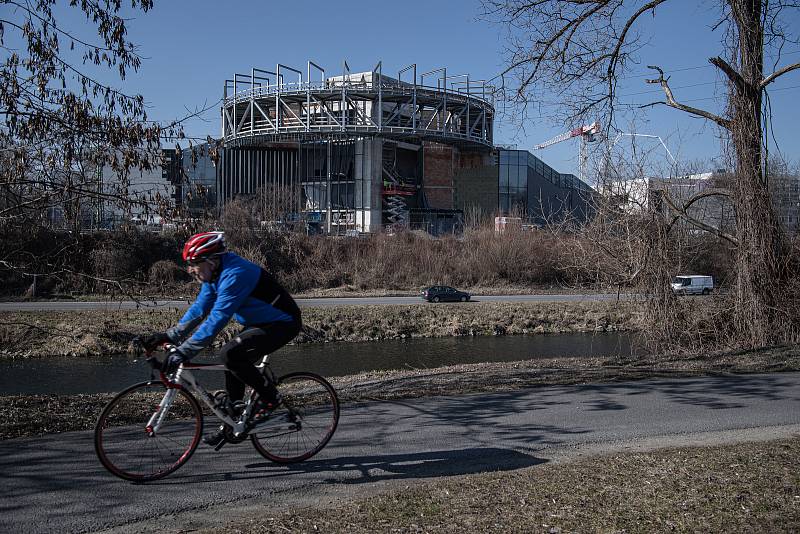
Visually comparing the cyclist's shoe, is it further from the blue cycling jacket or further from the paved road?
the paved road

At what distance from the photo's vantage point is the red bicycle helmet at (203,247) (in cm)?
544

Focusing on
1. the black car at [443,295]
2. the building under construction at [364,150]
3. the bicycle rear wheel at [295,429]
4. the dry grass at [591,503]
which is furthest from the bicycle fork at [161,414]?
the building under construction at [364,150]

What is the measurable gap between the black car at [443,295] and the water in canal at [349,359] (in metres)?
8.28

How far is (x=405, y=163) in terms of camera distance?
8112 centimetres

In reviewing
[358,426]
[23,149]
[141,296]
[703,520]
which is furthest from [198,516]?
[23,149]

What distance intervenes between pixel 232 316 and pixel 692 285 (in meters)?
15.5

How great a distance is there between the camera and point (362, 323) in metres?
32.1

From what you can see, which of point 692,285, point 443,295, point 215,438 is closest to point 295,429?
point 215,438

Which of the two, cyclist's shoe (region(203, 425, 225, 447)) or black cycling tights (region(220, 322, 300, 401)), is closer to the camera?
black cycling tights (region(220, 322, 300, 401))

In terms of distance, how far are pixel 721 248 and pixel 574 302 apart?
2103 cm

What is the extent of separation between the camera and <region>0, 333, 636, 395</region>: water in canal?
67.3ft

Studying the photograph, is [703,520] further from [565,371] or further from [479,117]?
[479,117]

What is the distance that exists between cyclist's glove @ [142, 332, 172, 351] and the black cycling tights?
1.56ft

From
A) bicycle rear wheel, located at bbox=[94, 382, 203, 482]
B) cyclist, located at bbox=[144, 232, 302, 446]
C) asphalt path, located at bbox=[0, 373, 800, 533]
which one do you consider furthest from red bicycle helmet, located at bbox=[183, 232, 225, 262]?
asphalt path, located at bbox=[0, 373, 800, 533]
